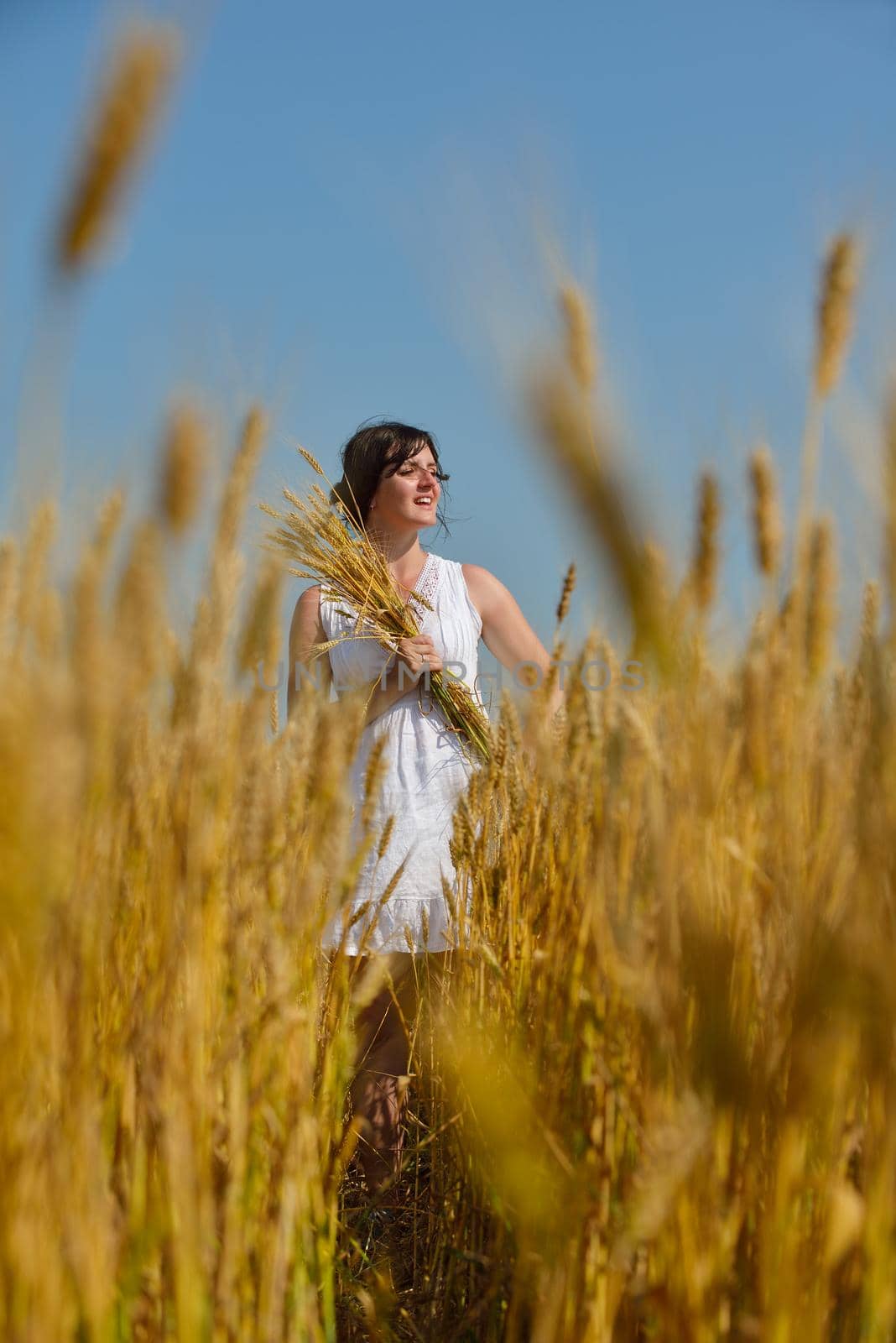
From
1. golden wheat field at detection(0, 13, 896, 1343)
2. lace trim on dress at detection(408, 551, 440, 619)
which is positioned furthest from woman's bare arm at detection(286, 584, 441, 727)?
golden wheat field at detection(0, 13, 896, 1343)

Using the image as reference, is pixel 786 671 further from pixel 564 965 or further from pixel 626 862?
pixel 564 965

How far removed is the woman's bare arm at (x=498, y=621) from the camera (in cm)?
268

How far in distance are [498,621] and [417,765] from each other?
528mm

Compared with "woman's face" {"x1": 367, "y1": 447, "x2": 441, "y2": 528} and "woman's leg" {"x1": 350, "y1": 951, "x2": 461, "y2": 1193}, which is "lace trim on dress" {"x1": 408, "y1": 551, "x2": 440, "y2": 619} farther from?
"woman's leg" {"x1": 350, "y1": 951, "x2": 461, "y2": 1193}

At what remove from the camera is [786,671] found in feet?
2.73

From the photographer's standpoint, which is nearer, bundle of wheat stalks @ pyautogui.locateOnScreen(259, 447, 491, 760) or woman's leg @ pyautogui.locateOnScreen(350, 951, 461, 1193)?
woman's leg @ pyautogui.locateOnScreen(350, 951, 461, 1193)

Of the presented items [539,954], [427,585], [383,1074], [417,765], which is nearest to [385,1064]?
[383,1074]

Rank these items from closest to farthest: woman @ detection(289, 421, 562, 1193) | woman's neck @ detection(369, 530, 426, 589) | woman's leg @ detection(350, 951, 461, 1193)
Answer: woman's leg @ detection(350, 951, 461, 1193)
woman @ detection(289, 421, 562, 1193)
woman's neck @ detection(369, 530, 426, 589)

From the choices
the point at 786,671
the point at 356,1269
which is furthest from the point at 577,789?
the point at 356,1269

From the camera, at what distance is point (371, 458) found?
2.62m

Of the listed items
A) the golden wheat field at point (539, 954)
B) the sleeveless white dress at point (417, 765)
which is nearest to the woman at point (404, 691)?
the sleeveless white dress at point (417, 765)

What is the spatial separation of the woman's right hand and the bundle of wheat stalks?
30mm

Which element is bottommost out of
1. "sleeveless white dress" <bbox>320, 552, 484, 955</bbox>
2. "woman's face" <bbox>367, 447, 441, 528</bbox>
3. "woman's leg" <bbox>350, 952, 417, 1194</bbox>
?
"woman's leg" <bbox>350, 952, 417, 1194</bbox>

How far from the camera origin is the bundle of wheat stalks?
7.84 ft
